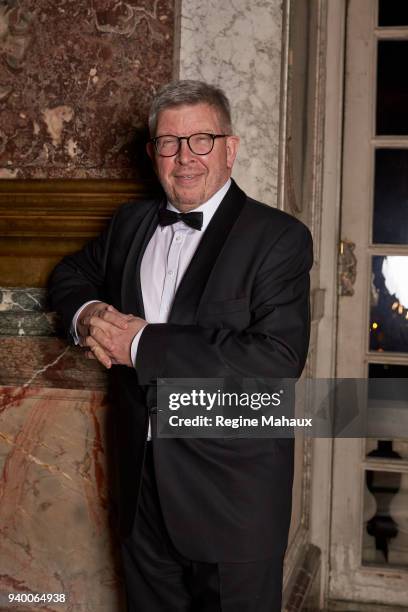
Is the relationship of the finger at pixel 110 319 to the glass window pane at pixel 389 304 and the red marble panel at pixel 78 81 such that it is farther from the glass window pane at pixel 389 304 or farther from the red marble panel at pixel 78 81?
the glass window pane at pixel 389 304

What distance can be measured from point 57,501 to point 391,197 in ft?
6.11

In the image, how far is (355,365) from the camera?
3.31 m

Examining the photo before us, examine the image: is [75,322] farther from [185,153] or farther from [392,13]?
[392,13]

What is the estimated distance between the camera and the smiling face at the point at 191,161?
198cm

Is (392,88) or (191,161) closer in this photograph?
(191,161)

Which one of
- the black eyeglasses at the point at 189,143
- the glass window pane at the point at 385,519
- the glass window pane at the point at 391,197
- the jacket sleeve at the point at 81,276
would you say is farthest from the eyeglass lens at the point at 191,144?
the glass window pane at the point at 385,519

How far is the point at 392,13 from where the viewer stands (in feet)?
10.5

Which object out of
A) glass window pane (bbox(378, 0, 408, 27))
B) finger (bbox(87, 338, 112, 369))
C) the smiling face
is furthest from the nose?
glass window pane (bbox(378, 0, 408, 27))

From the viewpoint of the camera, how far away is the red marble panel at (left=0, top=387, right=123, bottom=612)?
8.05ft

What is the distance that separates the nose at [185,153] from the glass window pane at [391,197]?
1.51 meters

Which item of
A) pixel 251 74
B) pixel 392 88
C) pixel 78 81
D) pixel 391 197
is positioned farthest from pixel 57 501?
pixel 392 88

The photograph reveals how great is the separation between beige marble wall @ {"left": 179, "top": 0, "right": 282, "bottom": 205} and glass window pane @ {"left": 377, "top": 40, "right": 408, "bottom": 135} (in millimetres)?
973

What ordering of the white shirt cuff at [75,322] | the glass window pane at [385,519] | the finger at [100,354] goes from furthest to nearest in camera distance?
the glass window pane at [385,519]
the white shirt cuff at [75,322]
the finger at [100,354]

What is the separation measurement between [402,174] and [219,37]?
3.79 ft
